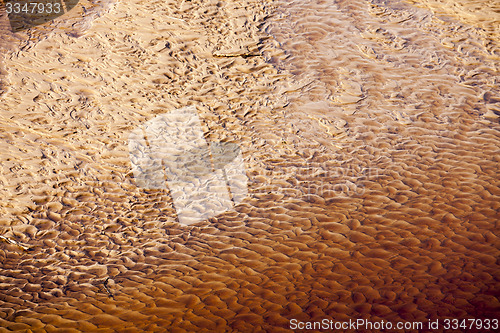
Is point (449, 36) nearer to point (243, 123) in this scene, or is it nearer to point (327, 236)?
point (243, 123)

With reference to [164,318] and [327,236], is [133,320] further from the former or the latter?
[327,236]

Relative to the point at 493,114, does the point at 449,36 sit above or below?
above

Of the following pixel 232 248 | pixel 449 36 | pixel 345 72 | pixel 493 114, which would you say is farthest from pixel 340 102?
pixel 232 248

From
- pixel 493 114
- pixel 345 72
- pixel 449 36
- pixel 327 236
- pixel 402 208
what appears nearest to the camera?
pixel 327 236

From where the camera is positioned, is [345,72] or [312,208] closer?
[312,208]

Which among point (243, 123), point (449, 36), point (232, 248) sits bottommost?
point (232, 248)

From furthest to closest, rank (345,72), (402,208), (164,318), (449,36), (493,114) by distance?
1. (449,36)
2. (345,72)
3. (493,114)
4. (402,208)
5. (164,318)
